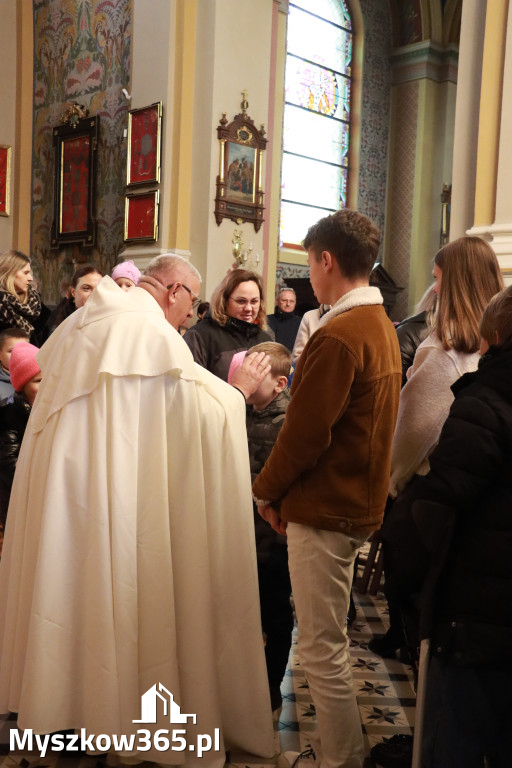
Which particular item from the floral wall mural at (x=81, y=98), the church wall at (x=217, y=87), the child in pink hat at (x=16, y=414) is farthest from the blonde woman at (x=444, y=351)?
the floral wall mural at (x=81, y=98)

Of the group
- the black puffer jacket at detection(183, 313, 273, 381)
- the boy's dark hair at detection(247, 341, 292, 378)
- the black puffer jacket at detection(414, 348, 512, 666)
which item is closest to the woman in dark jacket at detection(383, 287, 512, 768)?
the black puffer jacket at detection(414, 348, 512, 666)

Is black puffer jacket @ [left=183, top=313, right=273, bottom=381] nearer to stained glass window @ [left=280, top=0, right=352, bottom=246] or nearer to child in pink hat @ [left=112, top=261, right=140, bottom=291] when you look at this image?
child in pink hat @ [left=112, top=261, right=140, bottom=291]

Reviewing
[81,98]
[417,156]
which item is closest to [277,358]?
[81,98]

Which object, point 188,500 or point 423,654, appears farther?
point 188,500

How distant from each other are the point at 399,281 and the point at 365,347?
12023mm

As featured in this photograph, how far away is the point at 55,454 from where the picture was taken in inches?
99.2

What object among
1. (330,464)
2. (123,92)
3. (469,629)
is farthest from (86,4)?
(469,629)

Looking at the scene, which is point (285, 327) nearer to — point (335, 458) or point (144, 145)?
point (144, 145)

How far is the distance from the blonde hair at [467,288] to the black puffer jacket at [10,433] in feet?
6.36

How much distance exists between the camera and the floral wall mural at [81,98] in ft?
33.0

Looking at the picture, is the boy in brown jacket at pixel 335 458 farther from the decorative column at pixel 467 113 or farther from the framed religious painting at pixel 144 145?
the framed religious painting at pixel 144 145

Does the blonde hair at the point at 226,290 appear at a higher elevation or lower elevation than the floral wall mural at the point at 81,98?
lower

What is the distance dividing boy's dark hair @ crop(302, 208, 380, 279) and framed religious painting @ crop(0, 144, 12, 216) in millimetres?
9671

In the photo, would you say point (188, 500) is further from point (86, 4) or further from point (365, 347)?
point (86, 4)
